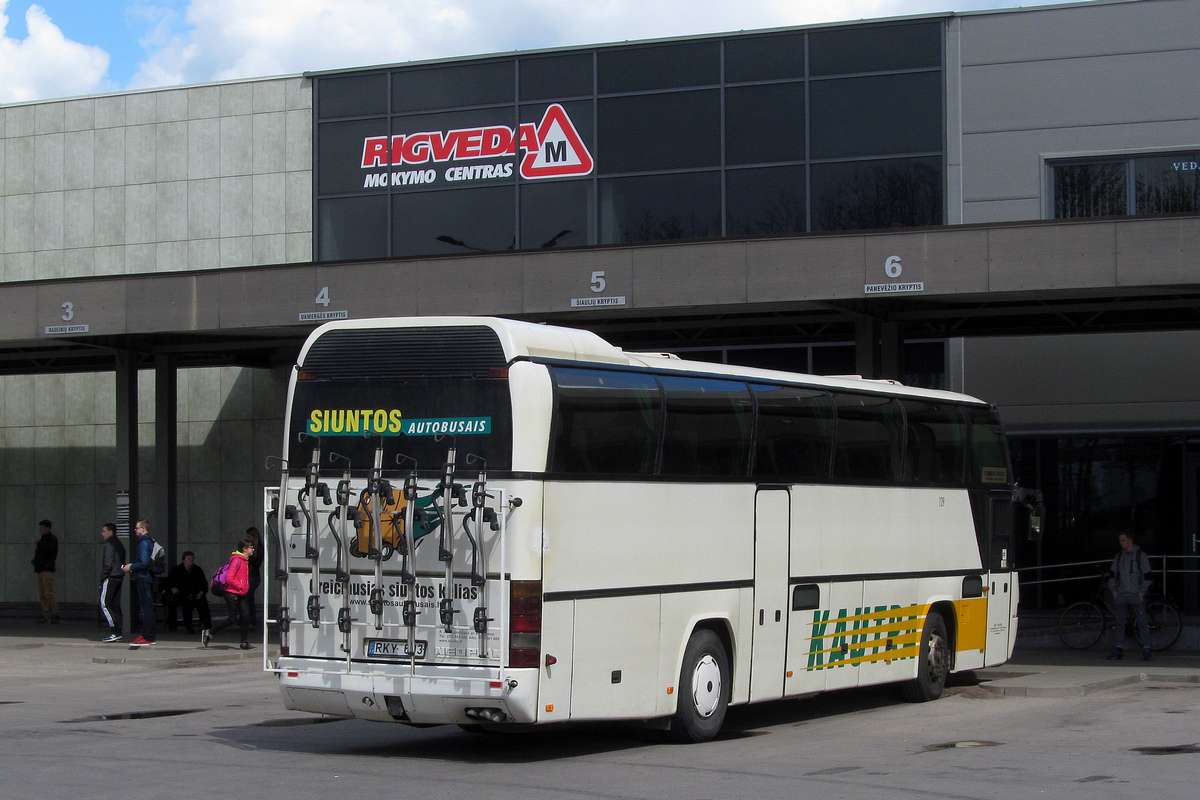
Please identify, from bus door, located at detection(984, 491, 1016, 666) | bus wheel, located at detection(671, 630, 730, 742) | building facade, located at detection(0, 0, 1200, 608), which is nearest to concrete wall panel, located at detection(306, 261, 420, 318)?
building facade, located at detection(0, 0, 1200, 608)

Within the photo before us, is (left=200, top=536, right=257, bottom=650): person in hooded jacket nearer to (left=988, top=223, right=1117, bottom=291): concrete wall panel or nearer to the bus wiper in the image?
the bus wiper

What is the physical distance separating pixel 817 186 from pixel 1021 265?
872cm

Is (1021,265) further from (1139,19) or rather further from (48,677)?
(48,677)

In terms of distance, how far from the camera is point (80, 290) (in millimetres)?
21297

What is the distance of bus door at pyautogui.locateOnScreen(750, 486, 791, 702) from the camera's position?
12.6 metres

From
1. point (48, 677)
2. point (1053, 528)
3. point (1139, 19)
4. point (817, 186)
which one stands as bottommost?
point (48, 677)

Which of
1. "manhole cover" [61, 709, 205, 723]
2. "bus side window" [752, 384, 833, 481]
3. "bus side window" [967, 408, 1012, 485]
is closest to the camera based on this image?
"bus side window" [752, 384, 833, 481]

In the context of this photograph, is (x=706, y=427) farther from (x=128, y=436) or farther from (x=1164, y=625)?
(x=128, y=436)

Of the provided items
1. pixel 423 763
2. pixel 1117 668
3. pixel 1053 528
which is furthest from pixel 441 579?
pixel 1053 528

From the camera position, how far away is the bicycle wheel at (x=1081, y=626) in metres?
21.7

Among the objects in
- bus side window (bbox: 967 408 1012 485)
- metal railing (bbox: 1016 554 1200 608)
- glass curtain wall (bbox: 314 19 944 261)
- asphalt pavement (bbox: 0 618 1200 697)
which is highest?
glass curtain wall (bbox: 314 19 944 261)

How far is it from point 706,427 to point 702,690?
2172 mm

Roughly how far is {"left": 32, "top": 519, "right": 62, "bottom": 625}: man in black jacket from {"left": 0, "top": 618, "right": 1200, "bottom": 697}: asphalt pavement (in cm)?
117

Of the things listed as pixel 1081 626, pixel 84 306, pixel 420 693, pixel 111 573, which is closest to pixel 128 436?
pixel 111 573
